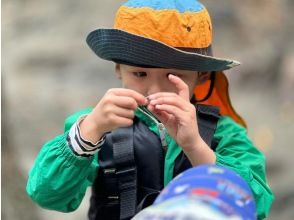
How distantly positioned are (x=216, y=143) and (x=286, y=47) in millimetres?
1088

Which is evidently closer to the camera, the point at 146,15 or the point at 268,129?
the point at 146,15

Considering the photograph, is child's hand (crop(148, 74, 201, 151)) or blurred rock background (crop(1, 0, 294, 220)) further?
blurred rock background (crop(1, 0, 294, 220))

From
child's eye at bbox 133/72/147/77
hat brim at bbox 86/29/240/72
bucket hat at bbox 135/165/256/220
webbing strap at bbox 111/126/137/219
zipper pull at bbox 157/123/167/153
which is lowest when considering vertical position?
webbing strap at bbox 111/126/137/219

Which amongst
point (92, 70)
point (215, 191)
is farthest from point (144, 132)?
point (92, 70)

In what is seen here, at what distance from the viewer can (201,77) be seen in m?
1.66

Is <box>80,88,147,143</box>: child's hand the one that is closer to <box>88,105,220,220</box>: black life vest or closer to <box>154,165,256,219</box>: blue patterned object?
<box>88,105,220,220</box>: black life vest

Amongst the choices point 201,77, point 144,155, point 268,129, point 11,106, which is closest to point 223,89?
point 201,77

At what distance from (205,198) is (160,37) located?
26.4 inches

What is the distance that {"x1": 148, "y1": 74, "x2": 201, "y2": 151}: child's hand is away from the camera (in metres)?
1.34

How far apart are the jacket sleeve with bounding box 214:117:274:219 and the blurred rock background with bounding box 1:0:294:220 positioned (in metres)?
0.90

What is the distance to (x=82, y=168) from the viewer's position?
1.45 metres

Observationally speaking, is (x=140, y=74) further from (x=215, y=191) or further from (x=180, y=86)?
(x=215, y=191)

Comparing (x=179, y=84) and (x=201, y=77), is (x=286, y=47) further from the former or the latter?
(x=179, y=84)

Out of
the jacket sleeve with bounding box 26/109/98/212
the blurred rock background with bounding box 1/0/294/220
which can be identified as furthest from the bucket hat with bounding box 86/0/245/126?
the blurred rock background with bounding box 1/0/294/220
